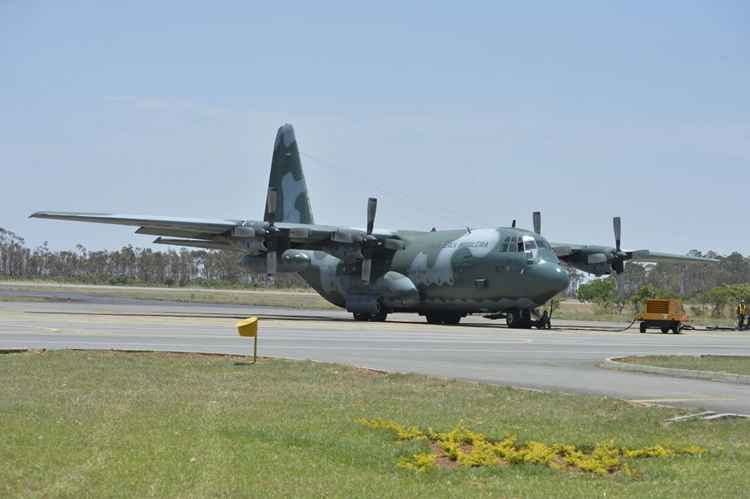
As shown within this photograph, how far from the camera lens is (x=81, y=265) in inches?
7844

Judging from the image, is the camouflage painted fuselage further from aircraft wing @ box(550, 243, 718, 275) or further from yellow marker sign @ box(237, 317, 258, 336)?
yellow marker sign @ box(237, 317, 258, 336)

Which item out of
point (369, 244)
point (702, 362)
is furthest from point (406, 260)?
point (702, 362)

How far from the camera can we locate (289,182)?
5625 cm

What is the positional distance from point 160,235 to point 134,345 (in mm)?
Answer: 22875

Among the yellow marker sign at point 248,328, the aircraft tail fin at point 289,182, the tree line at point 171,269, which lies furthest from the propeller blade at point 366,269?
the tree line at point 171,269

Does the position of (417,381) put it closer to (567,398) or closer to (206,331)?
(567,398)

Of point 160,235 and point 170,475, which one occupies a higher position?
point 160,235

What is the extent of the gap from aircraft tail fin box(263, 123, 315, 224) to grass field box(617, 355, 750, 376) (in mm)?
31916

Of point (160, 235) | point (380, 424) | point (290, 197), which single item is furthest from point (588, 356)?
point (290, 197)

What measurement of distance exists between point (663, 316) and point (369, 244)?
515 inches

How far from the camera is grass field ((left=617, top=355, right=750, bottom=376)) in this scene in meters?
23.1

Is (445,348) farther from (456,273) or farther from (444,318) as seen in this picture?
(444,318)

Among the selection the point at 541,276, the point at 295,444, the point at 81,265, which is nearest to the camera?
the point at 295,444

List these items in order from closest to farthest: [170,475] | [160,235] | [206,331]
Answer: [170,475], [206,331], [160,235]
